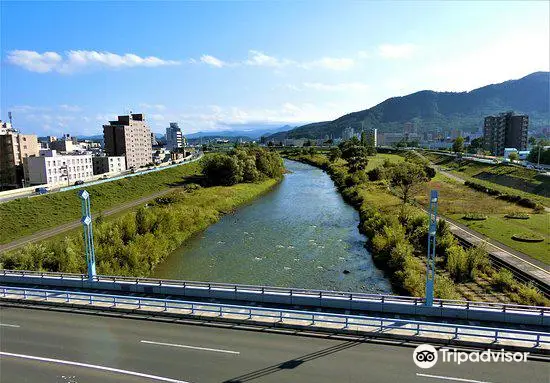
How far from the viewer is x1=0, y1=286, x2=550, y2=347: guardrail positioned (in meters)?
14.9

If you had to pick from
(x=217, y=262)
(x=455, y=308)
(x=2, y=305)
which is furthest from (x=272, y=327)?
(x=217, y=262)

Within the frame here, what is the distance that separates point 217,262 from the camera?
3516cm

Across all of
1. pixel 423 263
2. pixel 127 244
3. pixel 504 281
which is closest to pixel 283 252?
pixel 423 263

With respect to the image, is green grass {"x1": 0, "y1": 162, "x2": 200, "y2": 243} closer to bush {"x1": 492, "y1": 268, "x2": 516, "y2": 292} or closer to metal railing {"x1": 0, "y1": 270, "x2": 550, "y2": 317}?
metal railing {"x1": 0, "y1": 270, "x2": 550, "y2": 317}

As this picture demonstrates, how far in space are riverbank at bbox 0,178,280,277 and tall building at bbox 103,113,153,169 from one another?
219 ft

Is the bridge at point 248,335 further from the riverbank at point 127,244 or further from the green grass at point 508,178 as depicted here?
the green grass at point 508,178

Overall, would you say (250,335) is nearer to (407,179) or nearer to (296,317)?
(296,317)

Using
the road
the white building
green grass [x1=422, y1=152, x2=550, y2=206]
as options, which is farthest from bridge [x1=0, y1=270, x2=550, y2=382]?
the white building

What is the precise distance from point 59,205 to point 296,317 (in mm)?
49459

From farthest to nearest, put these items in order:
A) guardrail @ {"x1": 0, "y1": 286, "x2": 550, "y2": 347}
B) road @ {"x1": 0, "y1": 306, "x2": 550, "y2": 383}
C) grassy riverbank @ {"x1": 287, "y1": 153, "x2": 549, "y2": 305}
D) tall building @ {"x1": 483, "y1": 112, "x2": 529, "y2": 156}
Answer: tall building @ {"x1": 483, "y1": 112, "x2": 529, "y2": 156} → grassy riverbank @ {"x1": 287, "y1": 153, "x2": 549, "y2": 305} → guardrail @ {"x1": 0, "y1": 286, "x2": 550, "y2": 347} → road @ {"x1": 0, "y1": 306, "x2": 550, "y2": 383}

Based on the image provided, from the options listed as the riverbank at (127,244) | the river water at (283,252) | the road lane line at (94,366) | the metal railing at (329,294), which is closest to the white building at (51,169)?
the riverbank at (127,244)

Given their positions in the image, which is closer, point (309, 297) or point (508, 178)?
point (309, 297)

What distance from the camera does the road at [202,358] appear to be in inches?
510

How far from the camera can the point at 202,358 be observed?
46.7 ft
